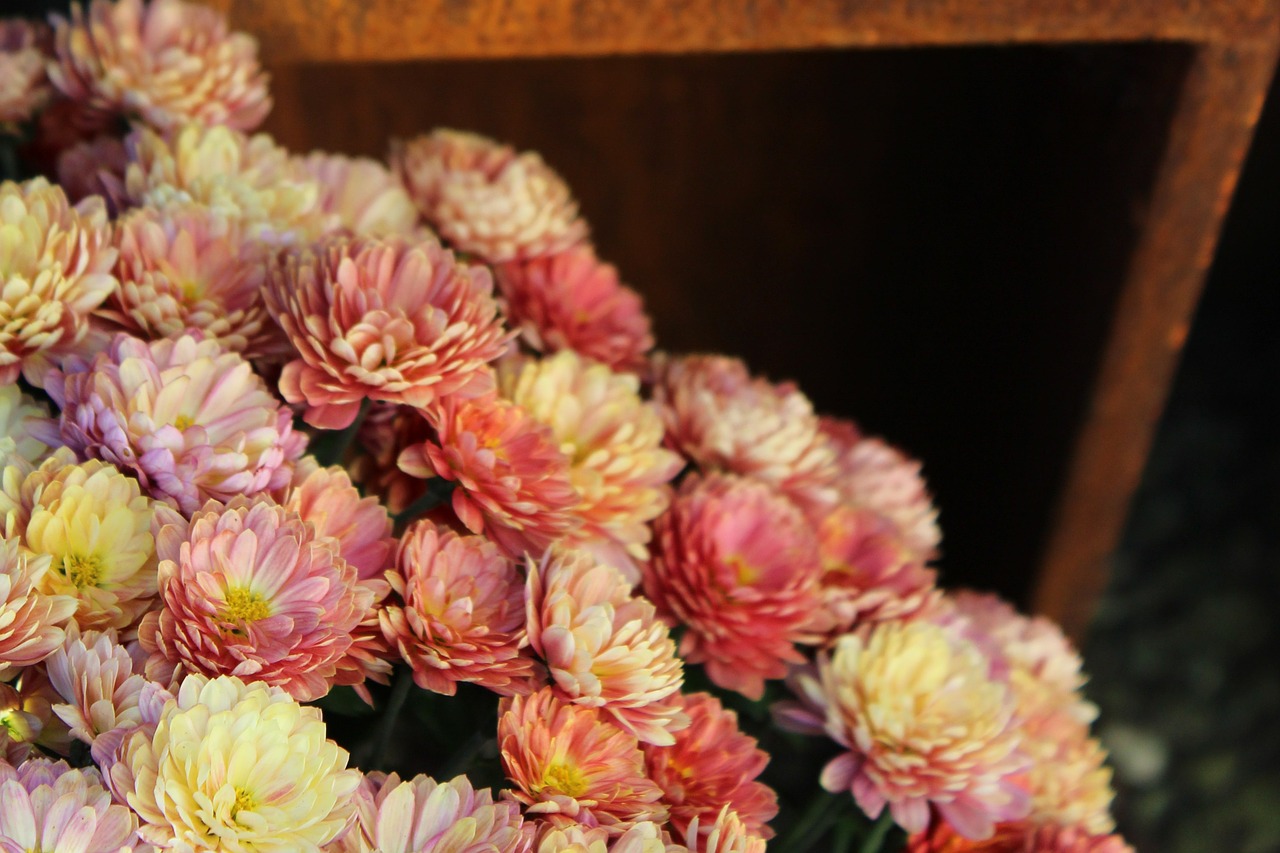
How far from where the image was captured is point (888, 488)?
669mm

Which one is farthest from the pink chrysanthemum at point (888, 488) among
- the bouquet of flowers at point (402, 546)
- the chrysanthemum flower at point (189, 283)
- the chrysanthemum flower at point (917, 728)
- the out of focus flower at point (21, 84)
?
the out of focus flower at point (21, 84)

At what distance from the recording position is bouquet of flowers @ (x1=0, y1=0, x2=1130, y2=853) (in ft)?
1.22

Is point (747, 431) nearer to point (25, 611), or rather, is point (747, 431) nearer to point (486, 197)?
point (486, 197)

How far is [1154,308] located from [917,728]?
1.32ft

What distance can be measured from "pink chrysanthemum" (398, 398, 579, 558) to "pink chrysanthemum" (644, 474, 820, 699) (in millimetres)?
68

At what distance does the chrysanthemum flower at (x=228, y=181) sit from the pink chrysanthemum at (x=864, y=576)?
0.28 m

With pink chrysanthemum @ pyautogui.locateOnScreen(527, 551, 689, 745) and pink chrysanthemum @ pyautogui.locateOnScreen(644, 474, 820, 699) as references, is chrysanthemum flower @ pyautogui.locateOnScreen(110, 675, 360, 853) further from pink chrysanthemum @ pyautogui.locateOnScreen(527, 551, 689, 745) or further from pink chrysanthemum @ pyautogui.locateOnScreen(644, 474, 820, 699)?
pink chrysanthemum @ pyautogui.locateOnScreen(644, 474, 820, 699)

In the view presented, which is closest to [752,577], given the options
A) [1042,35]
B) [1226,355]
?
[1042,35]

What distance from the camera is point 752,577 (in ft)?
1.76

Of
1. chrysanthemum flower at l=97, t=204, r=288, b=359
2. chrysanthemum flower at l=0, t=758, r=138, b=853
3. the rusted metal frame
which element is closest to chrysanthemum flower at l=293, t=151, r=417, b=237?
chrysanthemum flower at l=97, t=204, r=288, b=359

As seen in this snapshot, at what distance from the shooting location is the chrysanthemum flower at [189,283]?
18.3 inches

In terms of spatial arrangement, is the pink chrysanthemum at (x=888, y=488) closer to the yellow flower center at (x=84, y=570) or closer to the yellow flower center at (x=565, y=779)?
the yellow flower center at (x=565, y=779)

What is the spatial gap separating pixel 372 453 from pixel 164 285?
113 millimetres

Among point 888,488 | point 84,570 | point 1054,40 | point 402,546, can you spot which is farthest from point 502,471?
point 1054,40
